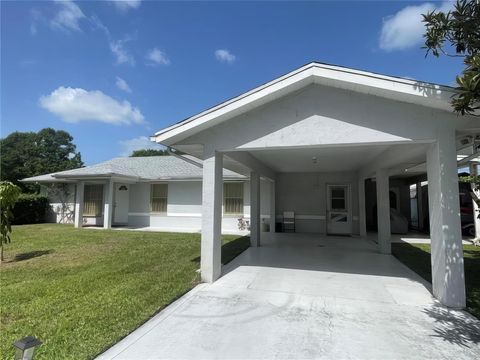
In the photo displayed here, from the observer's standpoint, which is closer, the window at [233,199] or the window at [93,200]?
the window at [233,199]

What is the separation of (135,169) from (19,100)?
7362mm

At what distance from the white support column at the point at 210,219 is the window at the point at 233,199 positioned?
8.87 metres

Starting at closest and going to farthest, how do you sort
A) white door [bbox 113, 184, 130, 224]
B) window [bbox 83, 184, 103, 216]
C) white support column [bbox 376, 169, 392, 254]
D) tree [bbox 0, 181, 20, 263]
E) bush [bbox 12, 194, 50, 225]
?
tree [bbox 0, 181, 20, 263] → white support column [bbox 376, 169, 392, 254] → white door [bbox 113, 184, 130, 224] → window [bbox 83, 184, 103, 216] → bush [bbox 12, 194, 50, 225]

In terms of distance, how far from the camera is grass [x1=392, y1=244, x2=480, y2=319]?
490cm

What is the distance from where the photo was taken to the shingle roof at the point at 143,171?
1498 cm

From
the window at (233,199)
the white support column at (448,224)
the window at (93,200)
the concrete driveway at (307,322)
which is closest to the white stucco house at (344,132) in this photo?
the white support column at (448,224)

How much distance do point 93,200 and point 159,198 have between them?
4.72m

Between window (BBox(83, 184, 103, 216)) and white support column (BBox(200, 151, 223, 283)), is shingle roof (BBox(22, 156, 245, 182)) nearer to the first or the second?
window (BBox(83, 184, 103, 216))

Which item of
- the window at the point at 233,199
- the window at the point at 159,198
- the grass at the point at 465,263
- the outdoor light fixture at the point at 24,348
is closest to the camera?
the outdoor light fixture at the point at 24,348

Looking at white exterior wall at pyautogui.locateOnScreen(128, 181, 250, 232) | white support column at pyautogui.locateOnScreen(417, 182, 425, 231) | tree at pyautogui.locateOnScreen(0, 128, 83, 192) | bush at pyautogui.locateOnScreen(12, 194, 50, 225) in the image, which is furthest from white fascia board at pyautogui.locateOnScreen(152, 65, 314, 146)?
tree at pyautogui.locateOnScreen(0, 128, 83, 192)

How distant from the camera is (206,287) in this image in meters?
5.54

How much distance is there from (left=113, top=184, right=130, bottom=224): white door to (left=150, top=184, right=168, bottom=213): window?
73.0 inches

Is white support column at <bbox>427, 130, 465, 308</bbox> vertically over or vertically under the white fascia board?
under

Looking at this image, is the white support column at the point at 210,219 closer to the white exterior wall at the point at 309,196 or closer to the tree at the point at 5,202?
the tree at the point at 5,202
